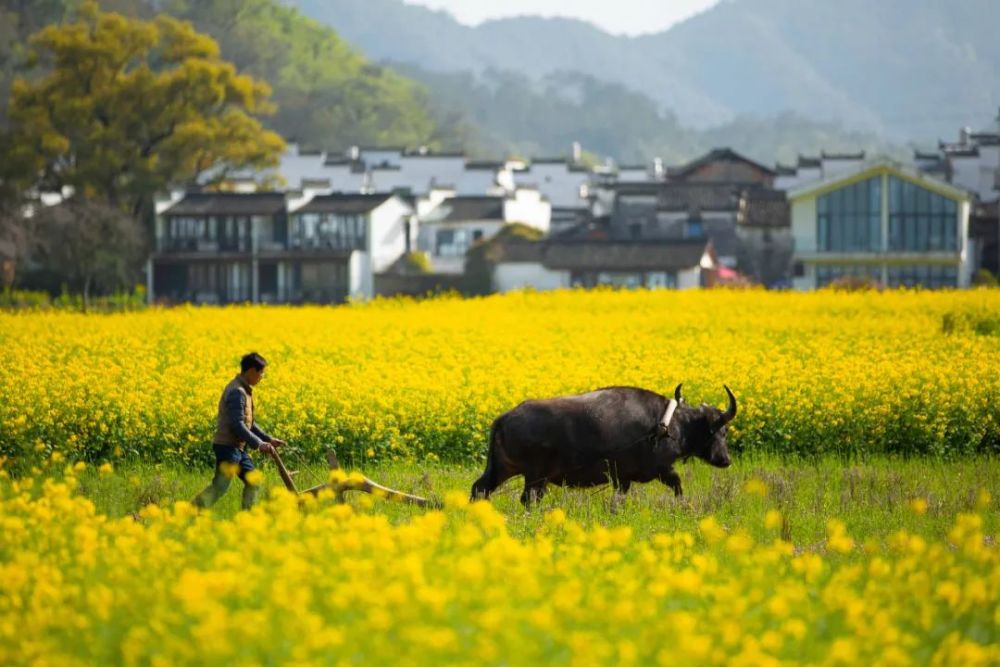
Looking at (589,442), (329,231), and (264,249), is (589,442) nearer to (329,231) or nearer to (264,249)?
(329,231)

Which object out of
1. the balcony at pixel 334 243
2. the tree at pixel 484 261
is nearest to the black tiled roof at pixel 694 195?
the tree at pixel 484 261

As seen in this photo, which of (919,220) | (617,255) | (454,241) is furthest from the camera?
(454,241)

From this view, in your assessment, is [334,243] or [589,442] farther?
[334,243]

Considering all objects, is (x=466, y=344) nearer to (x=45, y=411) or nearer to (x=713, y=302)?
(x=45, y=411)

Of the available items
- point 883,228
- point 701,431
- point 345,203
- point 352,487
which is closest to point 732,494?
point 701,431

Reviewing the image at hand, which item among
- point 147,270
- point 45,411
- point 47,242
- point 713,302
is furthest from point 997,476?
point 147,270

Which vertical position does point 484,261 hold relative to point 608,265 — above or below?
above

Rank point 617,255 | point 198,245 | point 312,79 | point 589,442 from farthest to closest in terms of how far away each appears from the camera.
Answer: point 312,79, point 198,245, point 617,255, point 589,442

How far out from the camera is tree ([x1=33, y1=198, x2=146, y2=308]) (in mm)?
62938

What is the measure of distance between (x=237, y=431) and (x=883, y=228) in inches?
2087

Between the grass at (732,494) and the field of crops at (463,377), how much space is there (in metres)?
0.55

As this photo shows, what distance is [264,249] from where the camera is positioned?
235 ft

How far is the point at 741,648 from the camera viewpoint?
820 centimetres

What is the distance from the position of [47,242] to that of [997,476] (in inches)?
2032
